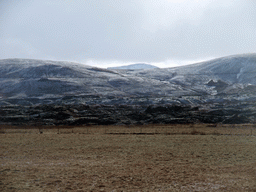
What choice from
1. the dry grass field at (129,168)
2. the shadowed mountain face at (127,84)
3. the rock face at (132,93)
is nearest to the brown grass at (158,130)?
the dry grass field at (129,168)

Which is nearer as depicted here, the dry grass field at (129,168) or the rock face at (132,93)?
the dry grass field at (129,168)

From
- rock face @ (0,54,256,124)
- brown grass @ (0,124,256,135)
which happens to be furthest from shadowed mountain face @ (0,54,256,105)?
brown grass @ (0,124,256,135)

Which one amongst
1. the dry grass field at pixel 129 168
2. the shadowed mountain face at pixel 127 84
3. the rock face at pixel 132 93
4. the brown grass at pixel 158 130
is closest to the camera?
the dry grass field at pixel 129 168

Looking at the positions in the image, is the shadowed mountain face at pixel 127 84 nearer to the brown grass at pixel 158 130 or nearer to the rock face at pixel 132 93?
the rock face at pixel 132 93

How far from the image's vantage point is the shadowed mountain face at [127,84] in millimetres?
110875

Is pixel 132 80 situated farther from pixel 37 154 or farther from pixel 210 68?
pixel 37 154

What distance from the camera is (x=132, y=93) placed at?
132625 millimetres

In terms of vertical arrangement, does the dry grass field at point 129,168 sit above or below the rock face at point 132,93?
below

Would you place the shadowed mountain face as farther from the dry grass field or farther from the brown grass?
the dry grass field

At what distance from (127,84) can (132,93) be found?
1491 cm

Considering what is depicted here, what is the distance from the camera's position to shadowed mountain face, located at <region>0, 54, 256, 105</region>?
111 m

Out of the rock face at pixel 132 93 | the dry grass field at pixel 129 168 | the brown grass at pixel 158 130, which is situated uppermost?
the rock face at pixel 132 93

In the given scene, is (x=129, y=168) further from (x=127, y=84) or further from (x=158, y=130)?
(x=127, y=84)

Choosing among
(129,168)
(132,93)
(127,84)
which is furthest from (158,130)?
(127,84)
